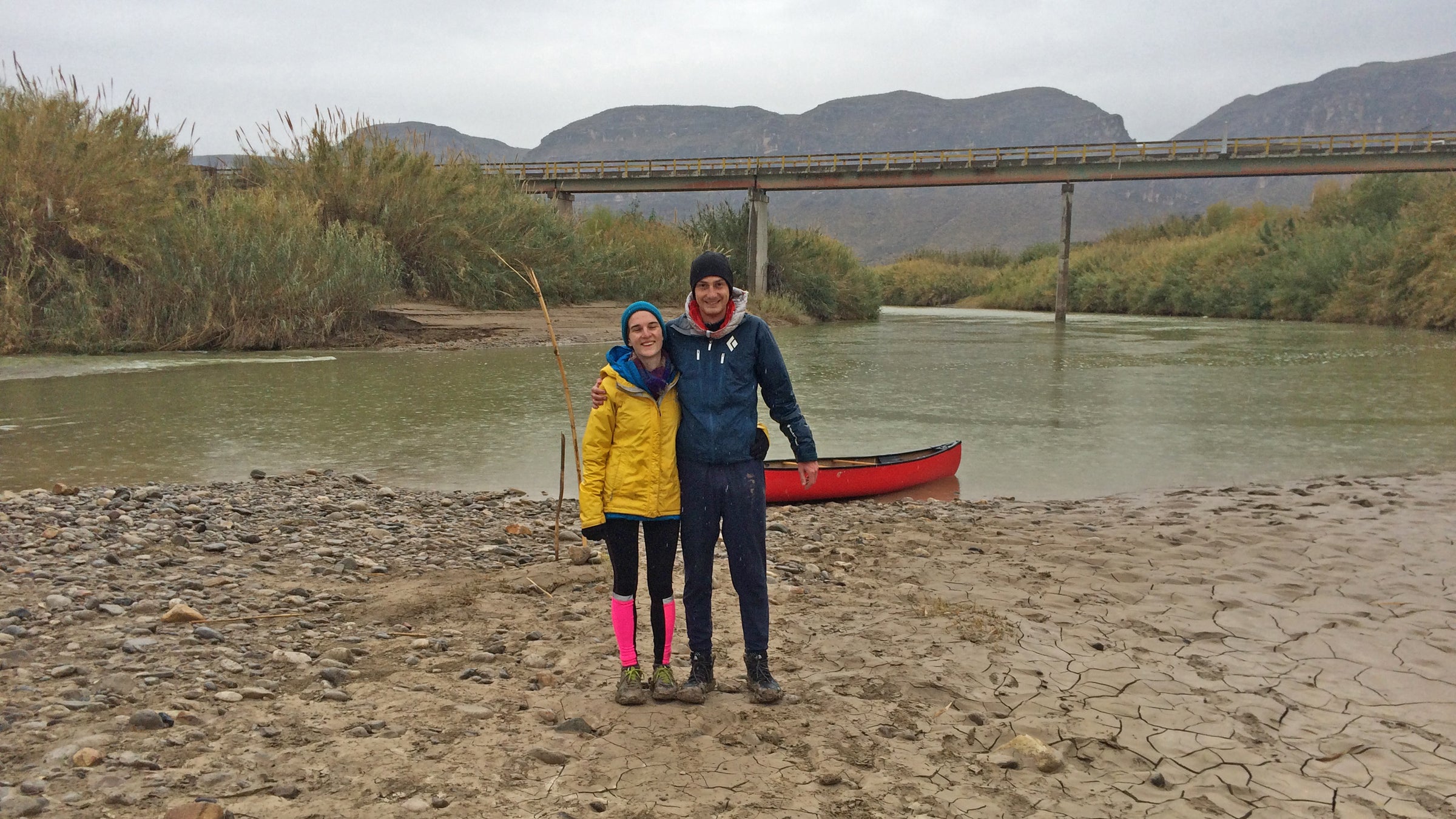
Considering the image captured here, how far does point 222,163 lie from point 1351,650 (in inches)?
1105

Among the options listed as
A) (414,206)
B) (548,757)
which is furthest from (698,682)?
(414,206)

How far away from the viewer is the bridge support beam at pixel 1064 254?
43.2m

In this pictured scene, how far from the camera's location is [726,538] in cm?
401

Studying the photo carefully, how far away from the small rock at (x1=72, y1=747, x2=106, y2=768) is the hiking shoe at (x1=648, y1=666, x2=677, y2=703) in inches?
72.5

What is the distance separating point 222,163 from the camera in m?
26.5

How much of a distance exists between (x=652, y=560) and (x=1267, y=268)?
4848 centimetres

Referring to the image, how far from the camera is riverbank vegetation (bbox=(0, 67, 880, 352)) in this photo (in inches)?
731

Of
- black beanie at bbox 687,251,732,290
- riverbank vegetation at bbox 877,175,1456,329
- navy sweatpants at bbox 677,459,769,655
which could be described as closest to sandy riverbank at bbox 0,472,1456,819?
navy sweatpants at bbox 677,459,769,655

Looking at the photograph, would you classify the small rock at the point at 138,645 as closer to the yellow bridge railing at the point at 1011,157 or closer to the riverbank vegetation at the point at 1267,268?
the yellow bridge railing at the point at 1011,157

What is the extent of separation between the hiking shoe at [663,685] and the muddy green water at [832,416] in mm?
4764

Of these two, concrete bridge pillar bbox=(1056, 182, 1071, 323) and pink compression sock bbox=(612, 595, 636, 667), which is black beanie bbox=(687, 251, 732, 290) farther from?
concrete bridge pillar bbox=(1056, 182, 1071, 323)

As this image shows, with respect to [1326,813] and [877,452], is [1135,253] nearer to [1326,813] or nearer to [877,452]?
[877,452]

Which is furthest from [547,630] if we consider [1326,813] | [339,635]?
[1326,813]

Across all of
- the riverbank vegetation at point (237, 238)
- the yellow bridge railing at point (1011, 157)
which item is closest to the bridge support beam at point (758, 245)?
the yellow bridge railing at point (1011, 157)
